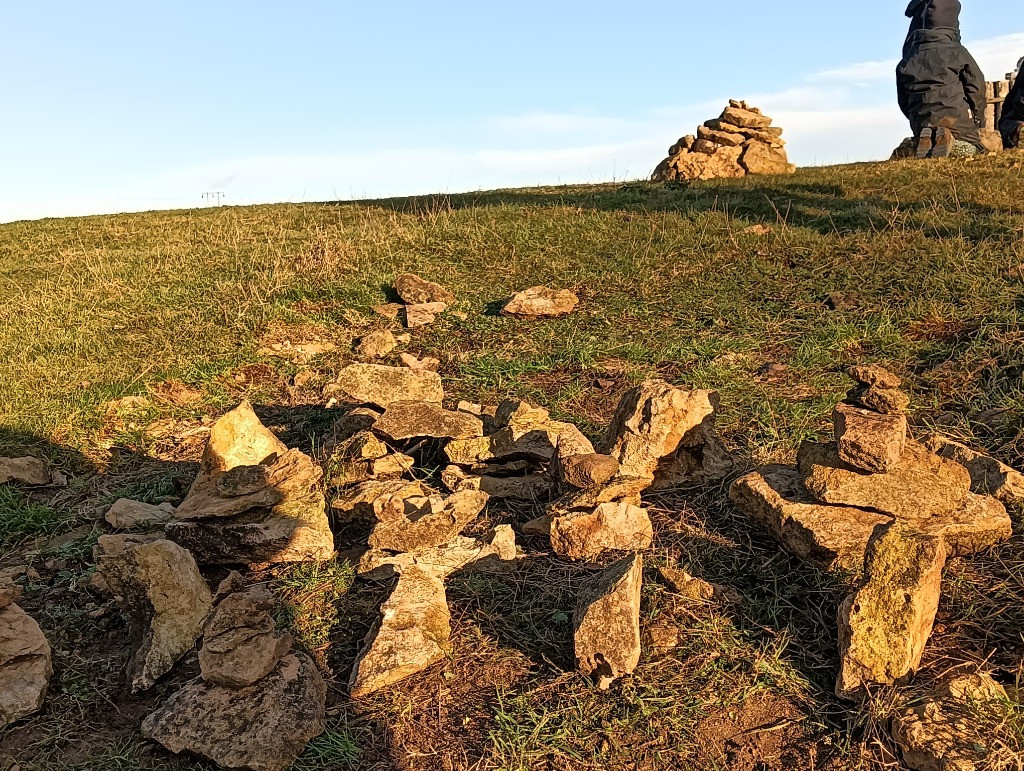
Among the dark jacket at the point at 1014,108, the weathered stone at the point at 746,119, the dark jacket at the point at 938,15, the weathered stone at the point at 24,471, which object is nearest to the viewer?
the weathered stone at the point at 24,471

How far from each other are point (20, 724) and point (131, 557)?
679 millimetres

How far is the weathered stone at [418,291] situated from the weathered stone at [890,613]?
17.2 ft

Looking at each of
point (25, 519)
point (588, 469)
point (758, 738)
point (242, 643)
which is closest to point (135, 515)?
point (25, 519)

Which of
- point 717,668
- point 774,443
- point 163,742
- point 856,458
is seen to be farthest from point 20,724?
point 774,443

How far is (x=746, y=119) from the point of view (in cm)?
1351

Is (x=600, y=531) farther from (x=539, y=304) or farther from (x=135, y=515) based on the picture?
(x=539, y=304)

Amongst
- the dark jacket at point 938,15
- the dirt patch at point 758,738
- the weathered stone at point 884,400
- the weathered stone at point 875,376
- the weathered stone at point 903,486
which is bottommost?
the dirt patch at point 758,738

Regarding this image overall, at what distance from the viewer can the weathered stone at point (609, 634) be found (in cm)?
278

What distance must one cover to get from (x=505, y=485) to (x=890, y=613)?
1.92m

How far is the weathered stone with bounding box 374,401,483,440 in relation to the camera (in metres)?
4.24

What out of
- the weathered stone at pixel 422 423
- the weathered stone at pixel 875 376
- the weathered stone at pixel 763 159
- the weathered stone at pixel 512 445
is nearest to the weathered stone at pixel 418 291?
the weathered stone at pixel 422 423

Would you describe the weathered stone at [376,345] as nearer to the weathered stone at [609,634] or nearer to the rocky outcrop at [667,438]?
the rocky outcrop at [667,438]

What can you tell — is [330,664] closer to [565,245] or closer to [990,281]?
[990,281]

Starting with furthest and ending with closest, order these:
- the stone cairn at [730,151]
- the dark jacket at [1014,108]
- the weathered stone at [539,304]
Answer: the dark jacket at [1014,108] → the stone cairn at [730,151] → the weathered stone at [539,304]
